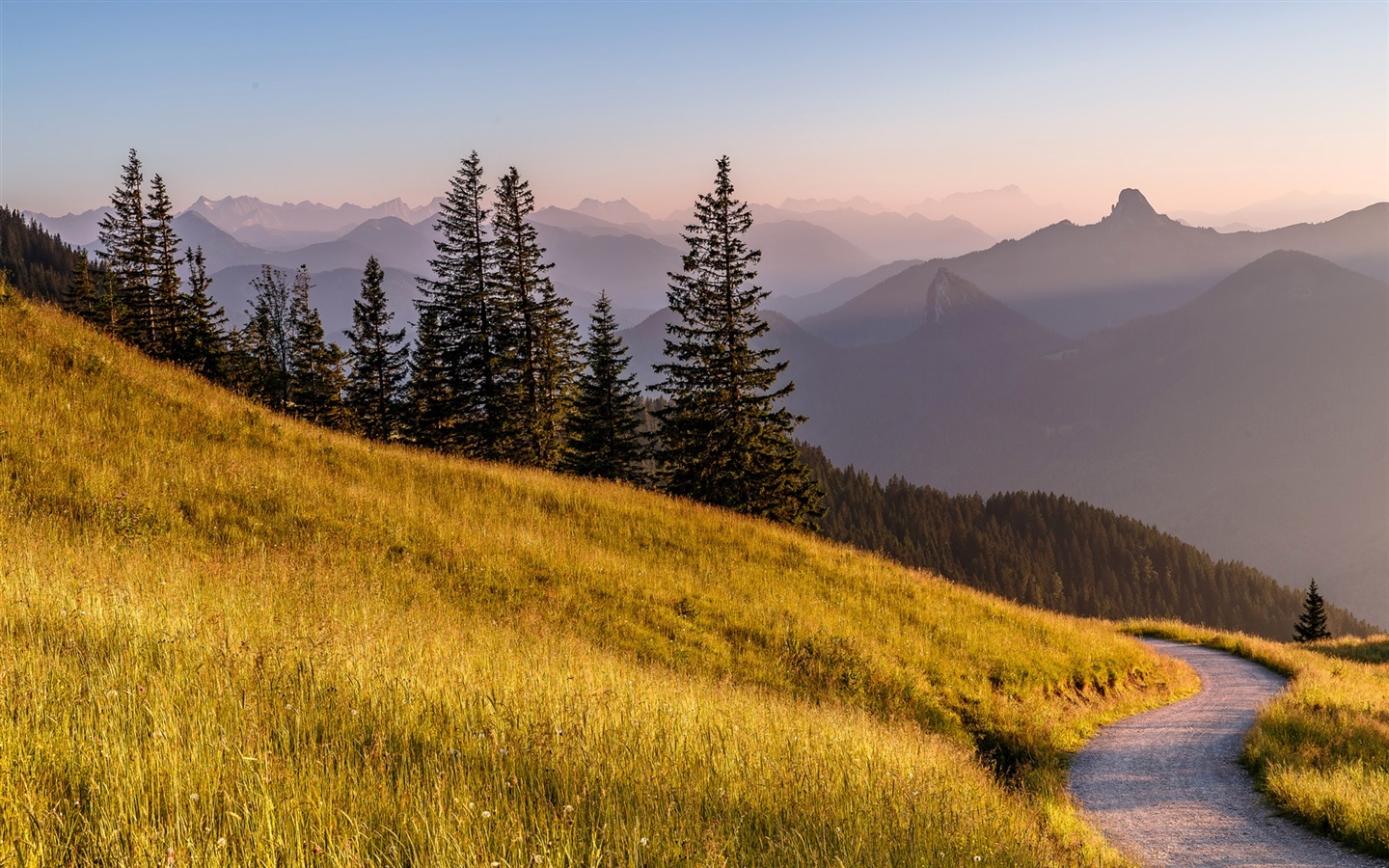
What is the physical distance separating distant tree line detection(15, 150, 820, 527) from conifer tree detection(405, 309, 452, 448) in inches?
5.2

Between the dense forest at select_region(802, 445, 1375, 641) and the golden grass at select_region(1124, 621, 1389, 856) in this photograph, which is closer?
the golden grass at select_region(1124, 621, 1389, 856)

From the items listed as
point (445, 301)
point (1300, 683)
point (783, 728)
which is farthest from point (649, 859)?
point (445, 301)

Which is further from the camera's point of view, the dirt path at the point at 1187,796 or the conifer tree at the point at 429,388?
the conifer tree at the point at 429,388

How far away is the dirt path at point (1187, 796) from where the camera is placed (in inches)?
334

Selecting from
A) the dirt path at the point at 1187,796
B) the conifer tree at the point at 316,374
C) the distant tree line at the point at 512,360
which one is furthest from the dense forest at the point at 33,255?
the dirt path at the point at 1187,796

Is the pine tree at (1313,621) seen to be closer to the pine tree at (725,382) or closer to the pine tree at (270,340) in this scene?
the pine tree at (725,382)

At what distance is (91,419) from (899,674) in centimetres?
1635

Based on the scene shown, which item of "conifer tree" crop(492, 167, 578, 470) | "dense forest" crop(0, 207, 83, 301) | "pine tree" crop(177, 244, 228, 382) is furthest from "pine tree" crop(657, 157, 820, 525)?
"dense forest" crop(0, 207, 83, 301)

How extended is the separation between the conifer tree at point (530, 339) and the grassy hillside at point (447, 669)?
18.8m

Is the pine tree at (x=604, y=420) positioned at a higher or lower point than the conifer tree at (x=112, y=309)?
lower

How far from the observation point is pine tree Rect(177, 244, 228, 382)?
49750 mm

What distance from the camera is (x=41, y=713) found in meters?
3.96

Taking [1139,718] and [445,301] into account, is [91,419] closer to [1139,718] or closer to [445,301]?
[1139,718]

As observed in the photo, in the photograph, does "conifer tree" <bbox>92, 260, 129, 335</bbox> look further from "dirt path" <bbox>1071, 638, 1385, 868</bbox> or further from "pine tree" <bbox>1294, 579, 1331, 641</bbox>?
"pine tree" <bbox>1294, 579, 1331, 641</bbox>
